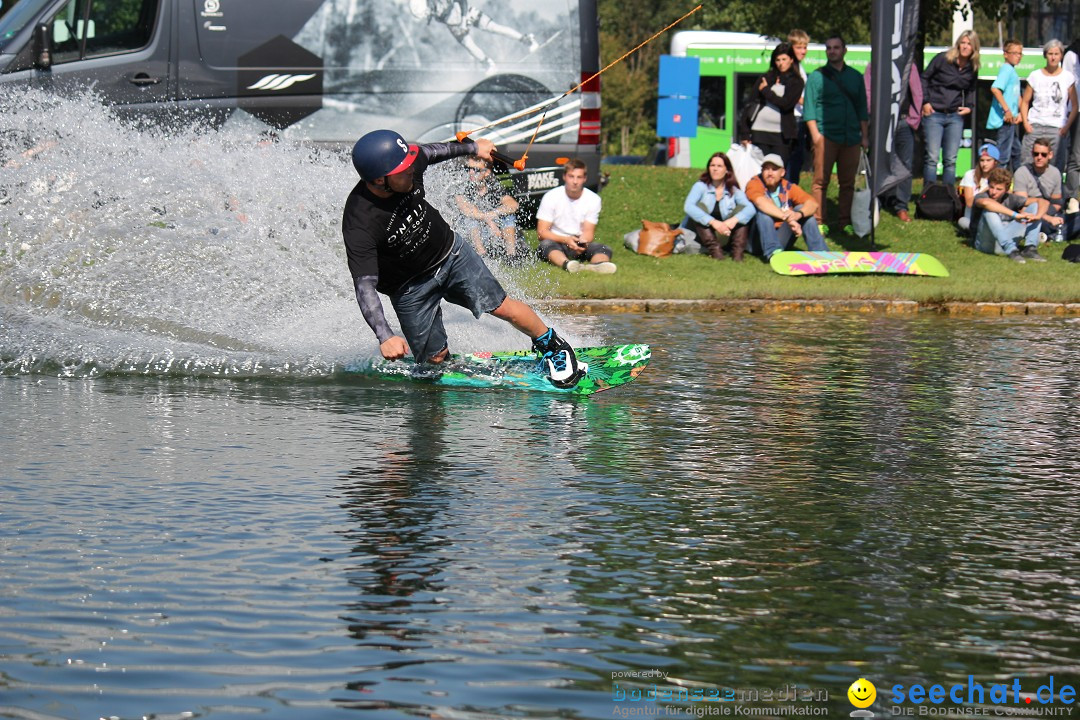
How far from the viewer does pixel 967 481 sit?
7.87m

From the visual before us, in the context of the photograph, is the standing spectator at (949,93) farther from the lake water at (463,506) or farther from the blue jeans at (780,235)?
the lake water at (463,506)

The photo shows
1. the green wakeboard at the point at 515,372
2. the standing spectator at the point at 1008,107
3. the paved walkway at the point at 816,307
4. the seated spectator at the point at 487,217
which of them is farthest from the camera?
the standing spectator at the point at 1008,107

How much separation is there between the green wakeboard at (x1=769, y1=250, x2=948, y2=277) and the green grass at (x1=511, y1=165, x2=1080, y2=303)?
10 cm

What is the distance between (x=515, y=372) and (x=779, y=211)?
8292 mm

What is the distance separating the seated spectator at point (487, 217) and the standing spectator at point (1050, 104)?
23.1ft

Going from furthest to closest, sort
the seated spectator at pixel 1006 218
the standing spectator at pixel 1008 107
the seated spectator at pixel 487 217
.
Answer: the standing spectator at pixel 1008 107 → the seated spectator at pixel 1006 218 → the seated spectator at pixel 487 217

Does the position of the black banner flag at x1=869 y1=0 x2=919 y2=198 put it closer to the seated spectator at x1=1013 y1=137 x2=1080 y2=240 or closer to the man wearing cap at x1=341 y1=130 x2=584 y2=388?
the seated spectator at x1=1013 y1=137 x2=1080 y2=240

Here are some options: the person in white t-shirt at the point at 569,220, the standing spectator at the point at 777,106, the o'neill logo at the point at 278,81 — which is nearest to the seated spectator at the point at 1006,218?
the standing spectator at the point at 777,106

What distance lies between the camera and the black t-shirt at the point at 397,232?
9.92 metres

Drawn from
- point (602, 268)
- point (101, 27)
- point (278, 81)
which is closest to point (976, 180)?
point (602, 268)

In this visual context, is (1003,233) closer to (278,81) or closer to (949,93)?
(949,93)

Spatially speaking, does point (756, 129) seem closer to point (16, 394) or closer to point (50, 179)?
point (50, 179)

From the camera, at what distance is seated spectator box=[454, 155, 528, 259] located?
55.1 feet

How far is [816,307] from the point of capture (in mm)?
15219
